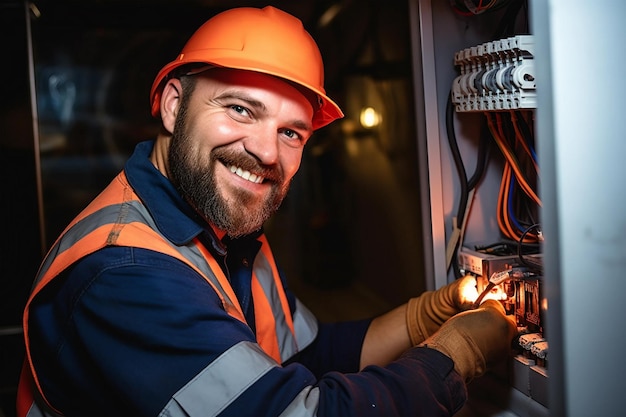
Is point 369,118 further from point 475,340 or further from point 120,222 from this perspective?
point 120,222

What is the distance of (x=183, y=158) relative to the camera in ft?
4.36

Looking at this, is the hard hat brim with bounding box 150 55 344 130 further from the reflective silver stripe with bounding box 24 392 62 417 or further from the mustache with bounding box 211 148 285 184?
the reflective silver stripe with bounding box 24 392 62 417

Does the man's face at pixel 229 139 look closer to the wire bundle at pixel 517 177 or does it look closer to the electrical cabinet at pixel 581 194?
the wire bundle at pixel 517 177

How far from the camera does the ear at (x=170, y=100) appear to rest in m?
1.41

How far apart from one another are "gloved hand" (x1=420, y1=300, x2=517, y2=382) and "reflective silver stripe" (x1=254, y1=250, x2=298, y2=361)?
0.42 m

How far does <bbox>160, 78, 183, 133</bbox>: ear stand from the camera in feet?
4.63

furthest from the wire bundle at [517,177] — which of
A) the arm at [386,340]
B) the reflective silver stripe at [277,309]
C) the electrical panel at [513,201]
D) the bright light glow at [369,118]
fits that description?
the bright light glow at [369,118]

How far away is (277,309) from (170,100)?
23.0 inches

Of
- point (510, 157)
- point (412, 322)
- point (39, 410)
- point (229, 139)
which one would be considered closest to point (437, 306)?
point (412, 322)

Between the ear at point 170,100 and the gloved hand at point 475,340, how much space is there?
742 mm

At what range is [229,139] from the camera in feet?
4.31

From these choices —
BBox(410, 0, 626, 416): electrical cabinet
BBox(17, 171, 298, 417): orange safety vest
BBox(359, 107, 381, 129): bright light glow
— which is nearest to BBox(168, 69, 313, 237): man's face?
BBox(17, 171, 298, 417): orange safety vest

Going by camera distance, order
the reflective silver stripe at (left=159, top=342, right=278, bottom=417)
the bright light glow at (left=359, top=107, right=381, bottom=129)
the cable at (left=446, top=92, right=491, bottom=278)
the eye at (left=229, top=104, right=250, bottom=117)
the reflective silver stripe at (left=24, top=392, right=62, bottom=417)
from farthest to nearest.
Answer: the bright light glow at (left=359, top=107, right=381, bottom=129), the cable at (left=446, top=92, right=491, bottom=278), the eye at (left=229, top=104, right=250, bottom=117), the reflective silver stripe at (left=24, top=392, right=62, bottom=417), the reflective silver stripe at (left=159, top=342, right=278, bottom=417)

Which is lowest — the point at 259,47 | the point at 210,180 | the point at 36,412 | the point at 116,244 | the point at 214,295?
the point at 36,412
